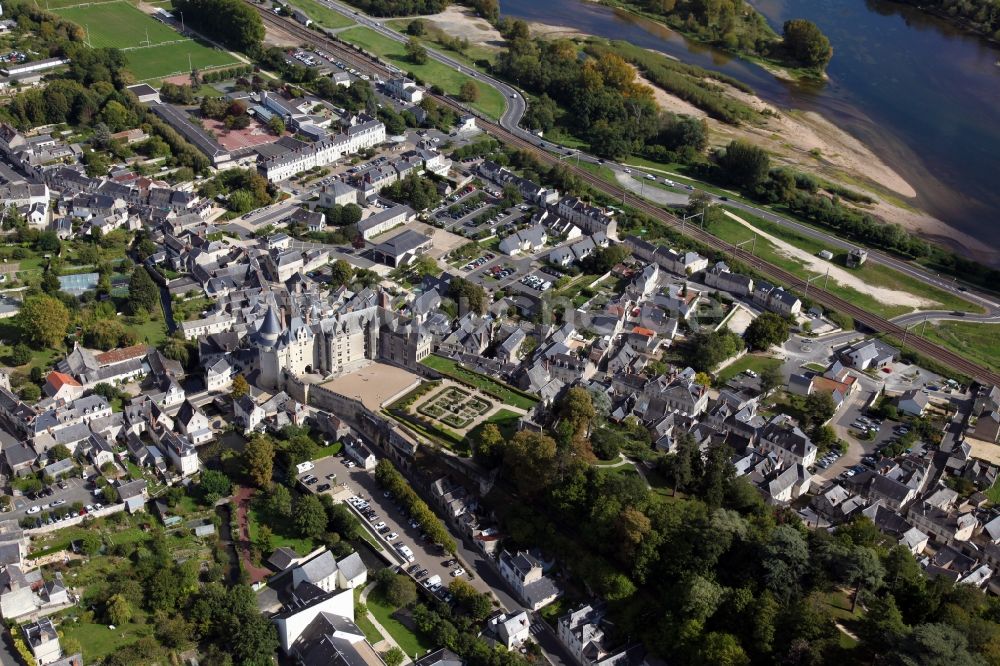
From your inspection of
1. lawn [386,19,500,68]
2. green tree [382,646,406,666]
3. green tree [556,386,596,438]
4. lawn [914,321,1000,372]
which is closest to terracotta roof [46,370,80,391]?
green tree [382,646,406,666]

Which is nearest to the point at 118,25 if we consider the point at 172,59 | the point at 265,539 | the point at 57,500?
the point at 172,59

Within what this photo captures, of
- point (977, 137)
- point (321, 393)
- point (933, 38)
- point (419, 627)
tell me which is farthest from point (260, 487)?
point (933, 38)

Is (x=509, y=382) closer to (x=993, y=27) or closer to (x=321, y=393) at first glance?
(x=321, y=393)

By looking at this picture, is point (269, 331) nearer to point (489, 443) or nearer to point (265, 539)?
point (265, 539)

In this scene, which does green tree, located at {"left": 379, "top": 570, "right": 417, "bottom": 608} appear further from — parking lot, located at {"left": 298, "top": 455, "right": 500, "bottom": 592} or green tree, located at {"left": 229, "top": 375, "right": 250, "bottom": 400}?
green tree, located at {"left": 229, "top": 375, "right": 250, "bottom": 400}

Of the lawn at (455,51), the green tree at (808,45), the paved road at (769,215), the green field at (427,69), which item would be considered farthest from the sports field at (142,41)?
the green tree at (808,45)

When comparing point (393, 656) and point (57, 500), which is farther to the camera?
point (57, 500)
